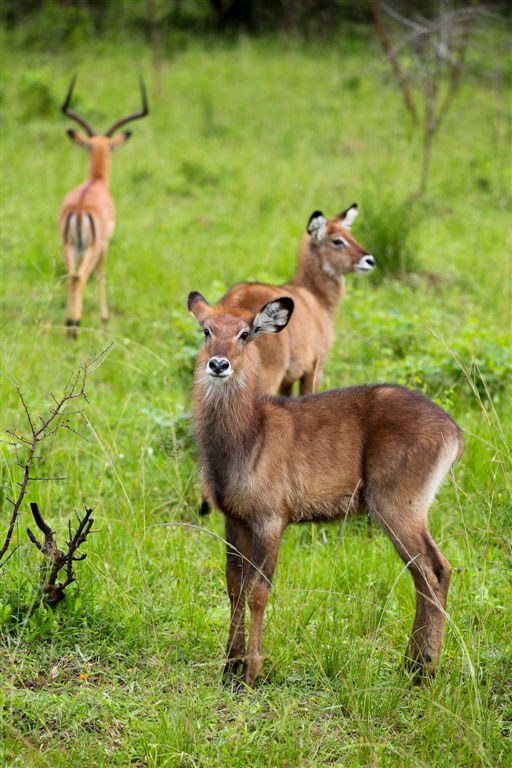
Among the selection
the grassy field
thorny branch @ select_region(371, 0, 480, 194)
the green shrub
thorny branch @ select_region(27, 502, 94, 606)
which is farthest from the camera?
thorny branch @ select_region(371, 0, 480, 194)

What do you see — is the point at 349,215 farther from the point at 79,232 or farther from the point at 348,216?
the point at 79,232

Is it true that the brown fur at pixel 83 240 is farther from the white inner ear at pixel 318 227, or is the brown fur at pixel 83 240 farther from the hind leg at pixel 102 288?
the white inner ear at pixel 318 227

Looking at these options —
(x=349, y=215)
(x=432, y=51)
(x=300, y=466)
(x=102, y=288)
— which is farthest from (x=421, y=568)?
(x=432, y=51)

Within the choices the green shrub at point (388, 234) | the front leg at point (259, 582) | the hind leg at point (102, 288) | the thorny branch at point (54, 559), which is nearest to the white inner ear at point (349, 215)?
the green shrub at point (388, 234)

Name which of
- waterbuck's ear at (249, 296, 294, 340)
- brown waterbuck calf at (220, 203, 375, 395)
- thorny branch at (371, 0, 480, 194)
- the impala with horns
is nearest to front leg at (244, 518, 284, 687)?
waterbuck's ear at (249, 296, 294, 340)

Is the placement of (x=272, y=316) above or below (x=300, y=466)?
above

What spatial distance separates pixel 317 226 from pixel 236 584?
3.31 meters

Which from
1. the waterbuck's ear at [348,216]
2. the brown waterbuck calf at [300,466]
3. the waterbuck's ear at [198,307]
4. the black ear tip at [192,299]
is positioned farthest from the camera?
the waterbuck's ear at [348,216]

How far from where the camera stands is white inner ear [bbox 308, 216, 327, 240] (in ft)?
21.2

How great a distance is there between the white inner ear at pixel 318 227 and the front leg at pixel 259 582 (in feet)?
10.5

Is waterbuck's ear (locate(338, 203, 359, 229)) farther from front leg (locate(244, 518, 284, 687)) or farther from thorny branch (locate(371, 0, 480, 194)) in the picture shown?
thorny branch (locate(371, 0, 480, 194))

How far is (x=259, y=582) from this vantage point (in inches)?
140

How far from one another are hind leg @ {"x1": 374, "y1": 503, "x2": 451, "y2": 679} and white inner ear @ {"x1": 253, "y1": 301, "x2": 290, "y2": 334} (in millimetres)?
782

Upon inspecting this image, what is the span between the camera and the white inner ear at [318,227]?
6.45 metres
